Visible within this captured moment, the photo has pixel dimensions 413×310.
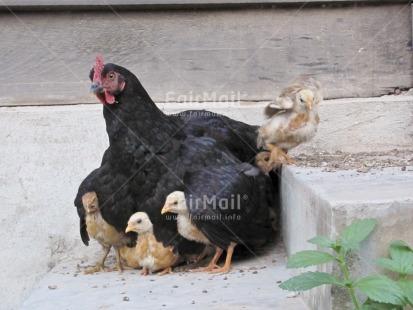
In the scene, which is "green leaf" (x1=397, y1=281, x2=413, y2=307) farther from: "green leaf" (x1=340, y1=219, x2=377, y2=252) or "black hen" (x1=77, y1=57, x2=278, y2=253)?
"black hen" (x1=77, y1=57, x2=278, y2=253)

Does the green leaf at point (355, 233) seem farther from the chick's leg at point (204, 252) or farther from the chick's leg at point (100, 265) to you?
the chick's leg at point (100, 265)

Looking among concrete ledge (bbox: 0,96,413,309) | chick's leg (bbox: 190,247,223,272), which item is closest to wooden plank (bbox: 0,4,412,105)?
concrete ledge (bbox: 0,96,413,309)

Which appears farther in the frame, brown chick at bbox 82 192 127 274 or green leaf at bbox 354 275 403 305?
brown chick at bbox 82 192 127 274

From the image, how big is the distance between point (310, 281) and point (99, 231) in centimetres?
162

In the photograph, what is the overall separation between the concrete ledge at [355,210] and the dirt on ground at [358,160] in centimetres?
23

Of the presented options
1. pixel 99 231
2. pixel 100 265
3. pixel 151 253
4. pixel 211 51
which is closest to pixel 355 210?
pixel 151 253

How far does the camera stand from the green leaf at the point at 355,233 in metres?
2.14

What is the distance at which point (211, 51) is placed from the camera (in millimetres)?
4176

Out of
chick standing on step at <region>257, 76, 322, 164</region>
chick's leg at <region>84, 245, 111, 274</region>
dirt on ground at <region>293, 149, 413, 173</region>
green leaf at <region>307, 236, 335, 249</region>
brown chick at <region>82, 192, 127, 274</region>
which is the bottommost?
chick's leg at <region>84, 245, 111, 274</region>

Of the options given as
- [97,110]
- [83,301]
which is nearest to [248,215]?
[83,301]

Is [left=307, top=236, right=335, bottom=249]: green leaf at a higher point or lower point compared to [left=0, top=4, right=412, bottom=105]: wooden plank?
lower

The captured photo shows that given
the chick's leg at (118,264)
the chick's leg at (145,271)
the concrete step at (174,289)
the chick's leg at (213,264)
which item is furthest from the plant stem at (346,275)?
the chick's leg at (118,264)

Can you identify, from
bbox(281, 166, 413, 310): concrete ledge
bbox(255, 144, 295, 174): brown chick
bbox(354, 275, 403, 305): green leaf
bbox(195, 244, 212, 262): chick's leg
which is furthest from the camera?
bbox(195, 244, 212, 262): chick's leg

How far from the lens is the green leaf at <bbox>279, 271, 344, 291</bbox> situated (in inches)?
85.2
